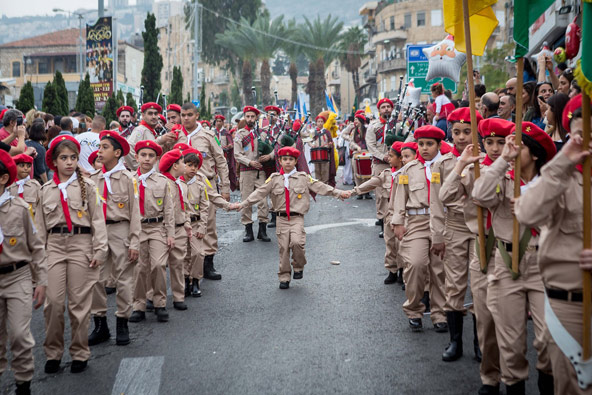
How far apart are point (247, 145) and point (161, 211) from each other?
597 cm

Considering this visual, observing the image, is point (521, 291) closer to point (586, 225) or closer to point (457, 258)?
point (586, 225)

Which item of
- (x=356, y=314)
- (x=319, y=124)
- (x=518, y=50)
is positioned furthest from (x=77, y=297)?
(x=319, y=124)

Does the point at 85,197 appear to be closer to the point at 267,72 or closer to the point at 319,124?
the point at 319,124

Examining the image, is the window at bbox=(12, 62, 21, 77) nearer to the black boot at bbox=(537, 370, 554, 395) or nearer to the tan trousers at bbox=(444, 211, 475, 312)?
the tan trousers at bbox=(444, 211, 475, 312)

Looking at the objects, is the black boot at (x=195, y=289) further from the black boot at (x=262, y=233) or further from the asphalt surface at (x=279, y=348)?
the black boot at (x=262, y=233)

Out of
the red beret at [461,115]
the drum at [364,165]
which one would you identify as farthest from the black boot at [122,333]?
the drum at [364,165]

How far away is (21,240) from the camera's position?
18.0 feet

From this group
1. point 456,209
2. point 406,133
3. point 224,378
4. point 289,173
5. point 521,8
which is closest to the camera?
point 521,8

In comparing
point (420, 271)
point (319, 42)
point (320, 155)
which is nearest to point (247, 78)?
point (319, 42)

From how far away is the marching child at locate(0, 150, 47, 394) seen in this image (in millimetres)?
5277

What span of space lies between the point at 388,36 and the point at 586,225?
80.9 metres

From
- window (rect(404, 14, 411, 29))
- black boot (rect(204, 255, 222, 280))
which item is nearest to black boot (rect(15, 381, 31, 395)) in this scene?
black boot (rect(204, 255, 222, 280))

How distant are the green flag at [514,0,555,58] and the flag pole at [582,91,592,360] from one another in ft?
5.83

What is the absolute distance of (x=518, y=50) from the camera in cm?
532
